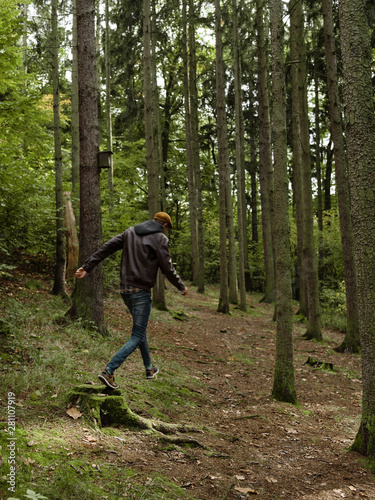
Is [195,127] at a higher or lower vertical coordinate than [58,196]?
higher

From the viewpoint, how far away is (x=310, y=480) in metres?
3.93

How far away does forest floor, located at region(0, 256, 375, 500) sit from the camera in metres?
3.12

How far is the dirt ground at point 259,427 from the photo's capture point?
3.62 m

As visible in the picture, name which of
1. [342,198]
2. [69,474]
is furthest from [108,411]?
[342,198]

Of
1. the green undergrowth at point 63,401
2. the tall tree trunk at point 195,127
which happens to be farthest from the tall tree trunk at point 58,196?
the tall tree trunk at point 195,127

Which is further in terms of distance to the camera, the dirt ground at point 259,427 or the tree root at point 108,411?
the tree root at point 108,411

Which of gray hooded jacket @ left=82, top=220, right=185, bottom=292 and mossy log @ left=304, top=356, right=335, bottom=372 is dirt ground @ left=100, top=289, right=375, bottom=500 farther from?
gray hooded jacket @ left=82, top=220, right=185, bottom=292

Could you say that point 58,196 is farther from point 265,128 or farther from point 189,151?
point 189,151

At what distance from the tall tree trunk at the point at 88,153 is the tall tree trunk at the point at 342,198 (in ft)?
21.3

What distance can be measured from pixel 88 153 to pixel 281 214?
12.4 ft

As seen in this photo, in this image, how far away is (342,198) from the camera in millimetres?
10750

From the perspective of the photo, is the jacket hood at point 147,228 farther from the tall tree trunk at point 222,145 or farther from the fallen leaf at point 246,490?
the tall tree trunk at point 222,145

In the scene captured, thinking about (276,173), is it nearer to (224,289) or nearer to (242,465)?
(242,465)

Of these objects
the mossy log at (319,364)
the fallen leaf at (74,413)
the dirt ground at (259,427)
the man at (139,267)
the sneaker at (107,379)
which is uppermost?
the man at (139,267)
